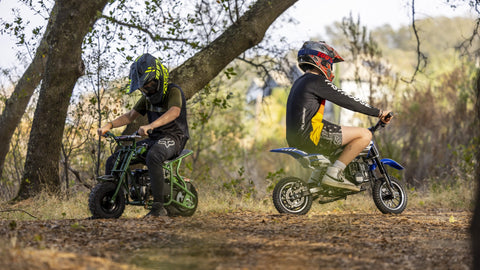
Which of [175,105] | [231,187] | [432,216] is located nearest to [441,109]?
[231,187]

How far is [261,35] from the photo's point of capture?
36.8 ft

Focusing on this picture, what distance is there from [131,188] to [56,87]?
3.47 meters

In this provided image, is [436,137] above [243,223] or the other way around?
above

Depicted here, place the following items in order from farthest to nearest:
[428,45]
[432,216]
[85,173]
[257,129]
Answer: [428,45] < [257,129] < [85,173] < [432,216]

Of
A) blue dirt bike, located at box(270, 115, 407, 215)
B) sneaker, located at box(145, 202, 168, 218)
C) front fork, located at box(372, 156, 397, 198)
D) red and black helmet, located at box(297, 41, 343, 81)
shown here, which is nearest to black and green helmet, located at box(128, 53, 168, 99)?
sneaker, located at box(145, 202, 168, 218)

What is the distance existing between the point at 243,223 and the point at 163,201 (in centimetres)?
101

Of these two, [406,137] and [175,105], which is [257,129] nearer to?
[406,137]

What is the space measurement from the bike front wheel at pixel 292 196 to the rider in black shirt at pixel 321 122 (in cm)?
31

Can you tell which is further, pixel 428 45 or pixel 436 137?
pixel 428 45

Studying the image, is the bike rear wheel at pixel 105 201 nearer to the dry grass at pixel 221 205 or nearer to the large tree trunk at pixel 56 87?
the dry grass at pixel 221 205

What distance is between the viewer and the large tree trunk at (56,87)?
10.2 m

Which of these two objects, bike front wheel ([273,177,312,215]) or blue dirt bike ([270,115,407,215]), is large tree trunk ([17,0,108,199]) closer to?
blue dirt bike ([270,115,407,215])

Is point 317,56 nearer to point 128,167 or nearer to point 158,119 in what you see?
point 158,119

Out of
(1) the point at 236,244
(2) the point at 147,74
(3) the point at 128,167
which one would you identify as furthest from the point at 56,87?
(1) the point at 236,244
